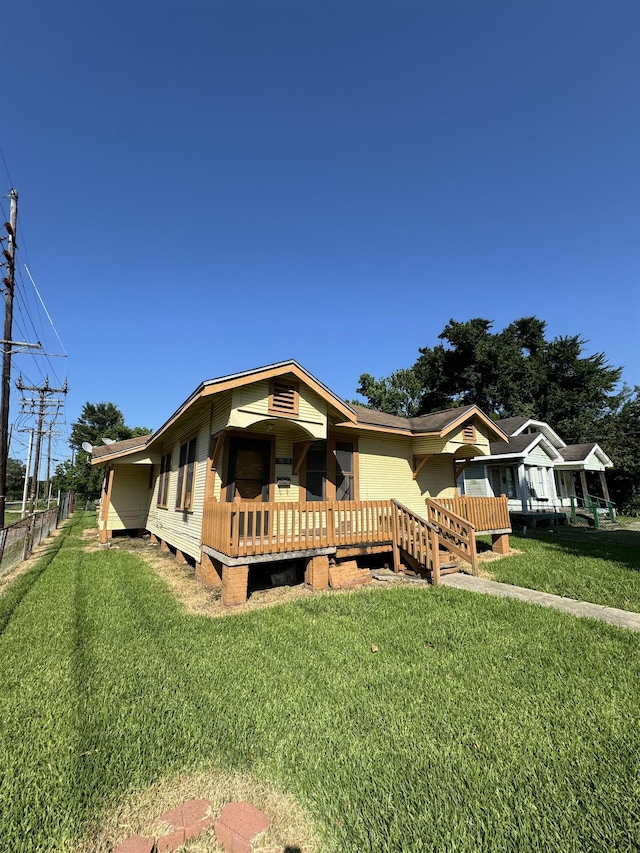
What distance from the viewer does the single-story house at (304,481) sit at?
7090 millimetres

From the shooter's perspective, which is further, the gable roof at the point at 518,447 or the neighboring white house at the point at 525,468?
the neighboring white house at the point at 525,468

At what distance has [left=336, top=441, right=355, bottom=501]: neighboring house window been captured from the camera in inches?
398

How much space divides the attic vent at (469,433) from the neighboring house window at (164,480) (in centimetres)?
991

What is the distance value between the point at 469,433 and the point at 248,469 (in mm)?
7048

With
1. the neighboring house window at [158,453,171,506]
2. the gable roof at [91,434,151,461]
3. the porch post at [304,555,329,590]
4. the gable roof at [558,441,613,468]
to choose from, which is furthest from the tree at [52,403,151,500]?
the gable roof at [558,441,613,468]

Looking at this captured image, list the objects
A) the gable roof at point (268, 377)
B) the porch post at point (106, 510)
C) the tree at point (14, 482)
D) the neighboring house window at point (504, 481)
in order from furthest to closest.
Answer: the tree at point (14, 482)
the neighboring house window at point (504, 481)
the porch post at point (106, 510)
the gable roof at point (268, 377)

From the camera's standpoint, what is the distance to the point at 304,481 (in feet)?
30.1

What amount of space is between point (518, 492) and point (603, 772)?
21.4 metres

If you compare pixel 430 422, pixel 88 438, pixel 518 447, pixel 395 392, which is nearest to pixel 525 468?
pixel 518 447

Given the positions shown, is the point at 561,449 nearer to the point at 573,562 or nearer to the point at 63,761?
the point at 573,562

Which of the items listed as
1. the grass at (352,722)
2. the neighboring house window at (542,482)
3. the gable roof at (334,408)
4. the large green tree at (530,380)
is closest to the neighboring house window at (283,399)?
the gable roof at (334,408)

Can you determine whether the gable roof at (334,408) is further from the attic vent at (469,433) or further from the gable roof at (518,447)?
the gable roof at (518,447)

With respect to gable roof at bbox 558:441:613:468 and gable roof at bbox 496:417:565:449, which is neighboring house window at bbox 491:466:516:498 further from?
gable roof at bbox 558:441:613:468

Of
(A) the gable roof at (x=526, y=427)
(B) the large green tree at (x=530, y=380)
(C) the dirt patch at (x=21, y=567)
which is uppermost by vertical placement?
(B) the large green tree at (x=530, y=380)
